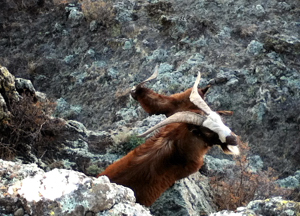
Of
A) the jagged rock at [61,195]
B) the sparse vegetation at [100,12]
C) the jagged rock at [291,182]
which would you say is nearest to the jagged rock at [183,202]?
the jagged rock at [291,182]

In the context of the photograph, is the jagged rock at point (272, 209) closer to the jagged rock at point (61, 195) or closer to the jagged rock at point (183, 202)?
the jagged rock at point (61, 195)

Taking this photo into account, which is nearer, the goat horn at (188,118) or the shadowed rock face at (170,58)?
the goat horn at (188,118)

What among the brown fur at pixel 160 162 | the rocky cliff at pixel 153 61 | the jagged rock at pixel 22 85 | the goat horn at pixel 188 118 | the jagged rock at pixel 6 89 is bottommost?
the rocky cliff at pixel 153 61

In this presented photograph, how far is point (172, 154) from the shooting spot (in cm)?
554

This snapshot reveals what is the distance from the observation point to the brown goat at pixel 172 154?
5.15m

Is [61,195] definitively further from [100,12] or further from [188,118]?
[100,12]

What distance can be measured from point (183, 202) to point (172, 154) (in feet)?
2.48

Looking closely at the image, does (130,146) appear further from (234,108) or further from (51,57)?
(51,57)

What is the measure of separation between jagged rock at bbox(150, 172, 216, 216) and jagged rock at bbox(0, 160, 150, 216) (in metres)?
2.42

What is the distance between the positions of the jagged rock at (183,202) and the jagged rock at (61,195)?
2422mm

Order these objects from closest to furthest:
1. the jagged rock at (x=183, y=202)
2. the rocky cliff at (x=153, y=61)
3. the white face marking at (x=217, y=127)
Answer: the white face marking at (x=217, y=127)
the jagged rock at (x=183, y=202)
the rocky cliff at (x=153, y=61)

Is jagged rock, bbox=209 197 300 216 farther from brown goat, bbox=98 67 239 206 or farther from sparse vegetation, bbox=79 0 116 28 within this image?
sparse vegetation, bbox=79 0 116 28

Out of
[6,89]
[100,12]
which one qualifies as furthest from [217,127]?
[100,12]

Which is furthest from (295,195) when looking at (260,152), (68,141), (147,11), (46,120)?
(147,11)
